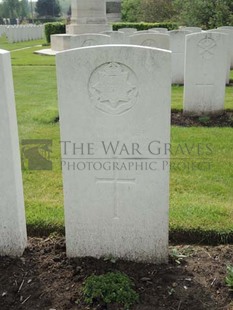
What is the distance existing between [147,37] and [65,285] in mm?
7918

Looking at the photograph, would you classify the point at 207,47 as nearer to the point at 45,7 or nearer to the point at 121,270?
the point at 121,270

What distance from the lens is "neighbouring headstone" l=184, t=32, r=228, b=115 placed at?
6.79 meters

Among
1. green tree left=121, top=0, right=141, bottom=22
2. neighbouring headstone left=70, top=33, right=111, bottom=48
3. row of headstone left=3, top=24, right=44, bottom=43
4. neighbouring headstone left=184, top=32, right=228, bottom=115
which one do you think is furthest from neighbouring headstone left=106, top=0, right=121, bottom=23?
neighbouring headstone left=184, top=32, right=228, bottom=115

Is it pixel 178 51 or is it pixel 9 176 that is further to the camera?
pixel 178 51

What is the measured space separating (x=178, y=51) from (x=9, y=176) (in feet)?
25.8

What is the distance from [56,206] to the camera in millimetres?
3941

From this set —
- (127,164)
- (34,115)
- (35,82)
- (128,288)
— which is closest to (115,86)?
(127,164)

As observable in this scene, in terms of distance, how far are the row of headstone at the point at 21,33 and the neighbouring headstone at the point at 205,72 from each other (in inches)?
903

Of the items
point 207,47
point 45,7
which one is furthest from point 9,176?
point 45,7

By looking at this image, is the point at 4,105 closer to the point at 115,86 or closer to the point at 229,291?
the point at 115,86

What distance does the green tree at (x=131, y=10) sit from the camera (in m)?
32.0

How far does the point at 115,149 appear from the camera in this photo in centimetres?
282

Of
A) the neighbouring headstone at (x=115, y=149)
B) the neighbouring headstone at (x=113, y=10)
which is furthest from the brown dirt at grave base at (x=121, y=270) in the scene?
the neighbouring headstone at (x=113, y=10)

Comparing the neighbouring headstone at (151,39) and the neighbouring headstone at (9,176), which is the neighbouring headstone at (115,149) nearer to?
the neighbouring headstone at (9,176)
